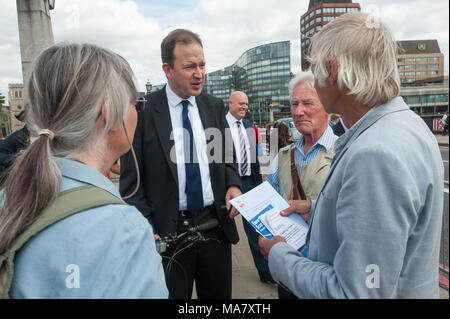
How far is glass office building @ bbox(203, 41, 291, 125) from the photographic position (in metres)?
77.4

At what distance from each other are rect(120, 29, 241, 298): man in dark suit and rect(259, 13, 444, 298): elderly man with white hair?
939 mm

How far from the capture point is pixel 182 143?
209cm

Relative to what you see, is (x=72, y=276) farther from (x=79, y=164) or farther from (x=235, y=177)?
(x=235, y=177)

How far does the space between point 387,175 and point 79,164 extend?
90 centimetres

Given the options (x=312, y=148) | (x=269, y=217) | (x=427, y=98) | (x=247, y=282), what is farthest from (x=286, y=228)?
(x=427, y=98)

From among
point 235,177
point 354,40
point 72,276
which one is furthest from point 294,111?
point 72,276

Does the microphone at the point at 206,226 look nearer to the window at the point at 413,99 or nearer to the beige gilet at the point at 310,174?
the beige gilet at the point at 310,174

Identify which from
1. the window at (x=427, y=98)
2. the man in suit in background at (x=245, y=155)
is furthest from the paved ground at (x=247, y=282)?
the window at (x=427, y=98)

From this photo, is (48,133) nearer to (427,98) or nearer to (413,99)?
(413,99)

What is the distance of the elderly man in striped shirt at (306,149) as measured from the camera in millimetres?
2172

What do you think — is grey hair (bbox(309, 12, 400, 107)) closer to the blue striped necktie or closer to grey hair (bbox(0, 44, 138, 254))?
grey hair (bbox(0, 44, 138, 254))

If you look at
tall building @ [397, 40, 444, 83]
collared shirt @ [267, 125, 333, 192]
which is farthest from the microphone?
tall building @ [397, 40, 444, 83]

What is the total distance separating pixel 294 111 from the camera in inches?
96.2

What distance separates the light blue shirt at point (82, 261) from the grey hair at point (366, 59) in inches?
36.3
